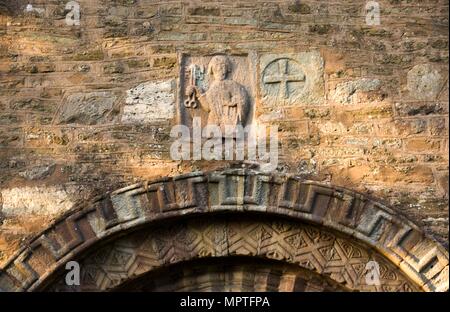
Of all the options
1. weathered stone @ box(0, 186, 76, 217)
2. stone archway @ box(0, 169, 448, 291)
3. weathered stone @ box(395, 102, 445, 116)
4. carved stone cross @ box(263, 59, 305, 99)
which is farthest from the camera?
carved stone cross @ box(263, 59, 305, 99)

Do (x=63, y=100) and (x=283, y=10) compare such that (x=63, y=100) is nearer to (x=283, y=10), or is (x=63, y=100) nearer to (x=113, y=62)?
(x=113, y=62)

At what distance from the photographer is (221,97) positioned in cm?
798

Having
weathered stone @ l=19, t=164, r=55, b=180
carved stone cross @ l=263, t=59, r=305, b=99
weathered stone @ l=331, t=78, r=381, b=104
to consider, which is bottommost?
weathered stone @ l=19, t=164, r=55, b=180

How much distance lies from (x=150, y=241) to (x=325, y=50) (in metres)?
1.77

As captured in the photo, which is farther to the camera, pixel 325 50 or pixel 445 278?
pixel 325 50

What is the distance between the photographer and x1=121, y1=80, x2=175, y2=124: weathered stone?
314 inches

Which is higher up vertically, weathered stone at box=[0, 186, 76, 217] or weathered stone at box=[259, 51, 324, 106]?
weathered stone at box=[259, 51, 324, 106]

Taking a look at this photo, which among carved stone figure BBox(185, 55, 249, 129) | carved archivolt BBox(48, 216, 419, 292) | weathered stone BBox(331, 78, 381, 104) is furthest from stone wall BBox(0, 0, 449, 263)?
carved archivolt BBox(48, 216, 419, 292)

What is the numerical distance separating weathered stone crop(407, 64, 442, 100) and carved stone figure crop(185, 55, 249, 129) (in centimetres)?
112

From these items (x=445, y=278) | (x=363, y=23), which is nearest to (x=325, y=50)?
(x=363, y=23)

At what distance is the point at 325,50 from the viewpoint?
8.08m

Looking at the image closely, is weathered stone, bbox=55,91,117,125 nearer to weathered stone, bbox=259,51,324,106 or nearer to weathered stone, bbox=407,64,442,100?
weathered stone, bbox=259,51,324,106

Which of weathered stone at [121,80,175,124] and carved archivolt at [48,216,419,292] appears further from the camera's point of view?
weathered stone at [121,80,175,124]

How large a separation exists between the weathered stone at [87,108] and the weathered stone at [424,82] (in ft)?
6.63
